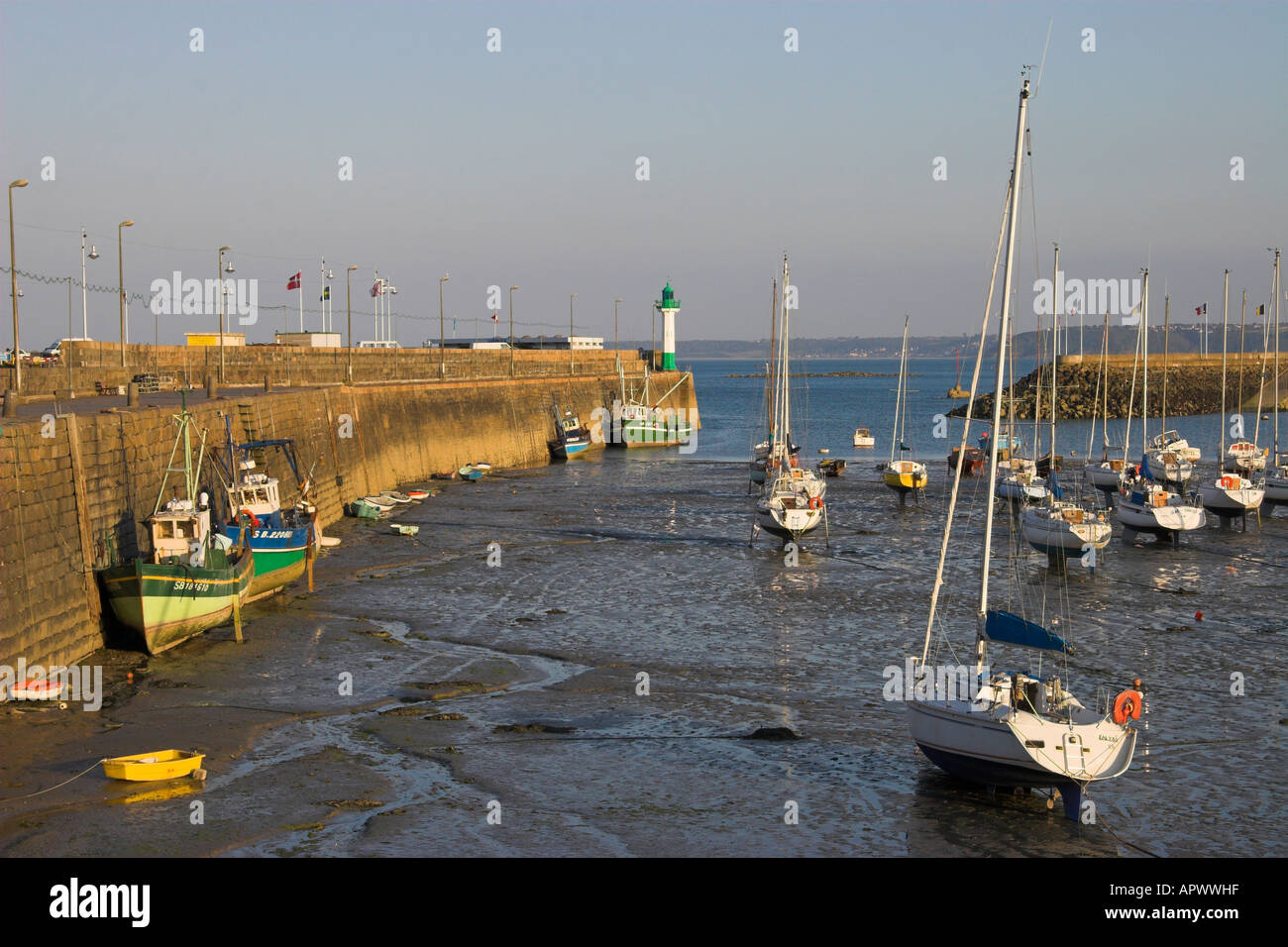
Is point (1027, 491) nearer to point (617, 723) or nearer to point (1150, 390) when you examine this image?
point (617, 723)

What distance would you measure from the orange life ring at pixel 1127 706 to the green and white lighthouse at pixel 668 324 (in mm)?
110072

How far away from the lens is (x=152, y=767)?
19.1m

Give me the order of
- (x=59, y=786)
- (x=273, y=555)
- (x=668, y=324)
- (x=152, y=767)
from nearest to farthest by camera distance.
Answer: (x=59, y=786), (x=152, y=767), (x=273, y=555), (x=668, y=324)

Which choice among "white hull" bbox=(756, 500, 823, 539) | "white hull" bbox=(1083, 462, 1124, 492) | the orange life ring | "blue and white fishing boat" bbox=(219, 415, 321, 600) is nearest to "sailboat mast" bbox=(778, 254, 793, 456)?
"white hull" bbox=(756, 500, 823, 539)

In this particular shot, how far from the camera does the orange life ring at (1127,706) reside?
59.3ft

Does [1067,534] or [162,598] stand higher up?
[162,598]

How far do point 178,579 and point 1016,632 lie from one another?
17029mm

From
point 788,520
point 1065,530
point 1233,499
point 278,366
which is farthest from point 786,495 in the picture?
point 278,366

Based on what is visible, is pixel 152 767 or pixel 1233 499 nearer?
pixel 152 767

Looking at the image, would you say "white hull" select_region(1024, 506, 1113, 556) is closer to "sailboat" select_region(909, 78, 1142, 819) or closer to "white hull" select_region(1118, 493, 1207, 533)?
"white hull" select_region(1118, 493, 1207, 533)

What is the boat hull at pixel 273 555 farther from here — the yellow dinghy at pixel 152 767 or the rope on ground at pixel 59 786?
the yellow dinghy at pixel 152 767
